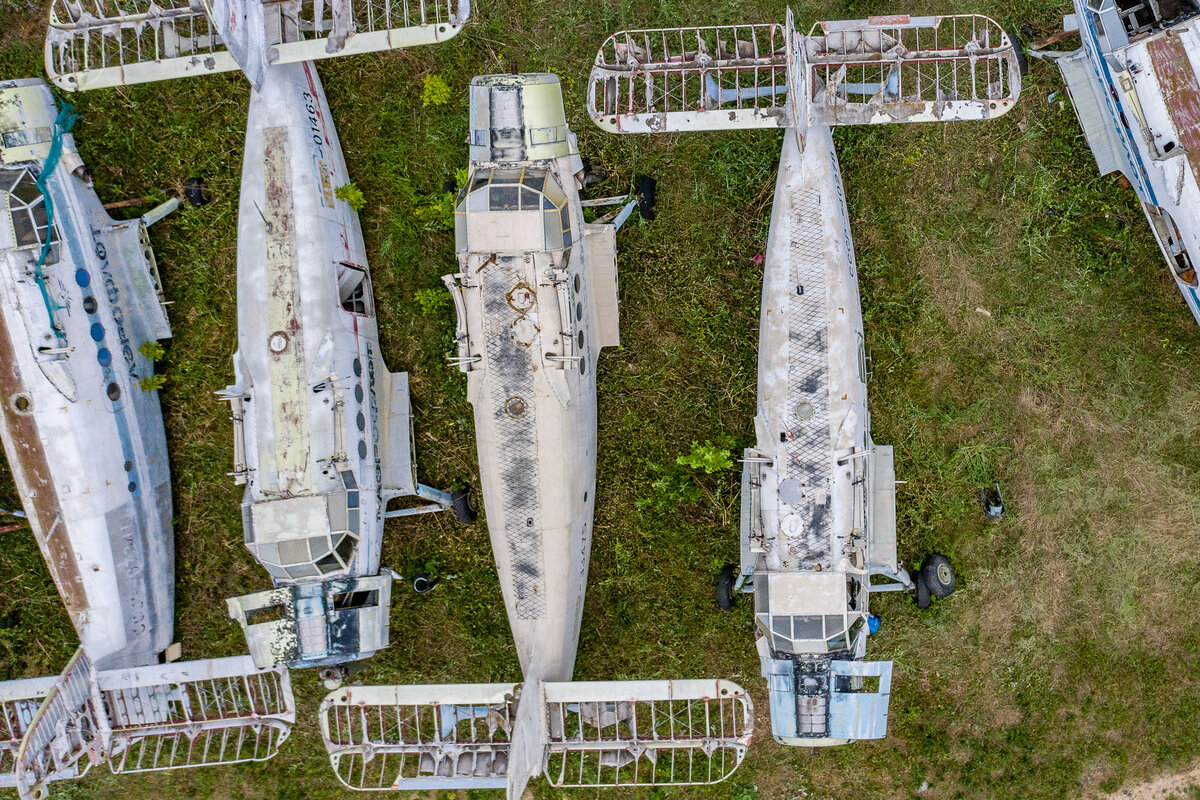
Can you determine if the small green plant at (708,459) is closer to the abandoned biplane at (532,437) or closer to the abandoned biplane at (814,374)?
the abandoned biplane at (814,374)

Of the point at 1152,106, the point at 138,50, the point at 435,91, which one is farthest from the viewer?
the point at 435,91

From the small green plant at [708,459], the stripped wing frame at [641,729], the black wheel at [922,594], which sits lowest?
the stripped wing frame at [641,729]

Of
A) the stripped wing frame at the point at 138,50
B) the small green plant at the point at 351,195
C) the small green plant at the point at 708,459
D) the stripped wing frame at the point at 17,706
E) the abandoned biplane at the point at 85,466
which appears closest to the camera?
the stripped wing frame at the point at 138,50

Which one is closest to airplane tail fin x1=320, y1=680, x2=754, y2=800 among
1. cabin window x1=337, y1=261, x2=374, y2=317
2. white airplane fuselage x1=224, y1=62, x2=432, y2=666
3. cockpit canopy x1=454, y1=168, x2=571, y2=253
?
white airplane fuselage x1=224, y1=62, x2=432, y2=666

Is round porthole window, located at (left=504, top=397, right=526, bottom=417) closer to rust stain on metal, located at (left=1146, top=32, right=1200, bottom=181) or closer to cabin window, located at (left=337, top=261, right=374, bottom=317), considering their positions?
cabin window, located at (left=337, top=261, right=374, bottom=317)

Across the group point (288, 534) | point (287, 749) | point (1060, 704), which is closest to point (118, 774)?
point (287, 749)

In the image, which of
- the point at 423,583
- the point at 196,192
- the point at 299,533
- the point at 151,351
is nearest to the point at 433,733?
the point at 423,583

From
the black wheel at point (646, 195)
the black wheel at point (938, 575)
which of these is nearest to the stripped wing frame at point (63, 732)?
the black wheel at point (646, 195)

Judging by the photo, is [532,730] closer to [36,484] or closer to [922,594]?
[922,594]
